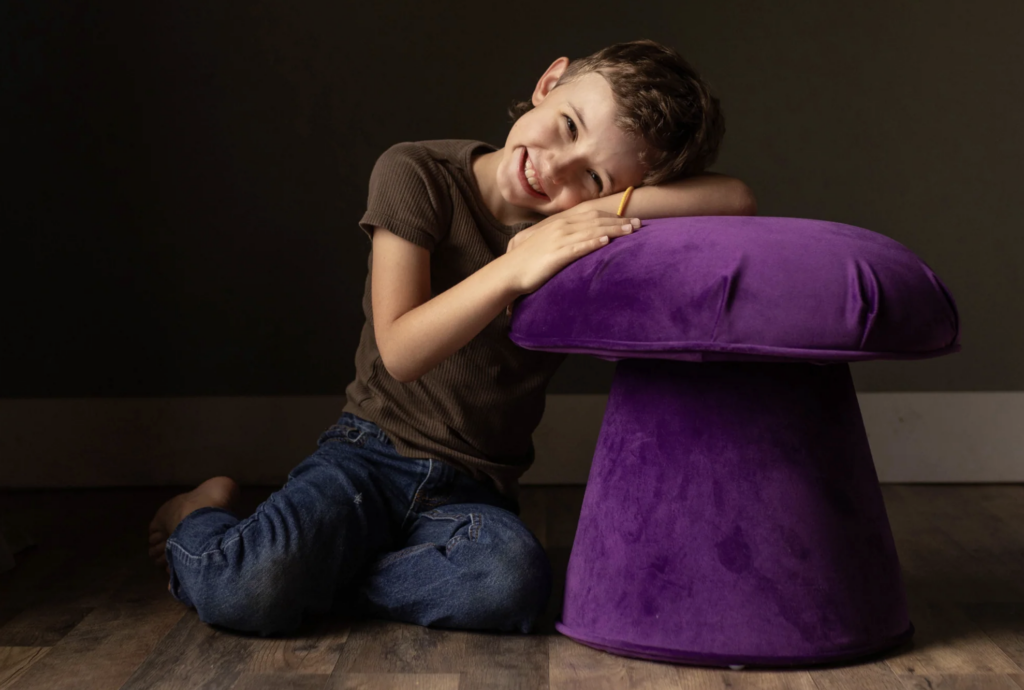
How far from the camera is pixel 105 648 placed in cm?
118

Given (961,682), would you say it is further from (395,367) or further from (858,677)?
(395,367)

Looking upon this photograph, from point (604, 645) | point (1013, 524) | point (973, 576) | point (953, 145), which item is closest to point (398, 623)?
point (604, 645)

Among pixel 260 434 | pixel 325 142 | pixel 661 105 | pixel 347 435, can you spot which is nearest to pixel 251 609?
pixel 347 435

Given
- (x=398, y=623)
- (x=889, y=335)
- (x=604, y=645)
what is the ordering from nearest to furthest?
(x=889, y=335) < (x=604, y=645) < (x=398, y=623)

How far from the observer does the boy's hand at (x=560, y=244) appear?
1.09 m

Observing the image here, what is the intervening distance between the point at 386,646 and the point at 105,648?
12.2 inches

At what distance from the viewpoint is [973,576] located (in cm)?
144

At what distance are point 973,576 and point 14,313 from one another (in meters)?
1.78

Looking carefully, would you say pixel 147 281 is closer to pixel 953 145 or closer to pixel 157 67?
pixel 157 67

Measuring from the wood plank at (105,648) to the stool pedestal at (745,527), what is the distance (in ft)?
1.64

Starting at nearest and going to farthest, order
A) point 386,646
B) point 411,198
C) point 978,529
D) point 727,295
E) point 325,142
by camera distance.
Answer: point 727,295 → point 386,646 → point 411,198 → point 978,529 → point 325,142

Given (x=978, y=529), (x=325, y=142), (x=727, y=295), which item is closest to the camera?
(x=727, y=295)

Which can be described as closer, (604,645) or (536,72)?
(604,645)

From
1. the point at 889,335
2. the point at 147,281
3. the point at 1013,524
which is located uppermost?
the point at 889,335
